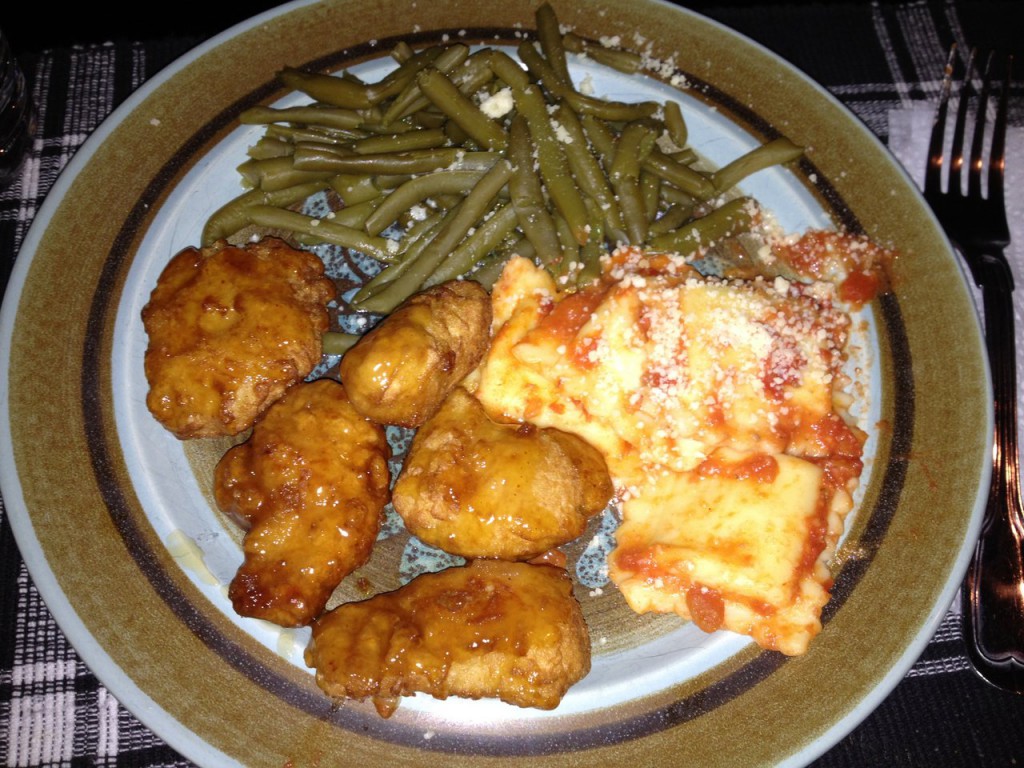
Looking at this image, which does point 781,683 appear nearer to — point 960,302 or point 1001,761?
point 1001,761

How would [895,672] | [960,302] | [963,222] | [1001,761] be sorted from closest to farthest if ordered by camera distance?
1. [895,672]
2. [1001,761]
3. [960,302]
4. [963,222]

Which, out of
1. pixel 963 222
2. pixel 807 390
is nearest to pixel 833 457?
pixel 807 390

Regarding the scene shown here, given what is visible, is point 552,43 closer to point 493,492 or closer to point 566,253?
Answer: point 566,253

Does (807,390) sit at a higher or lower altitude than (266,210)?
lower

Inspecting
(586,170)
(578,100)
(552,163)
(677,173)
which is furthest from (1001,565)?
(578,100)

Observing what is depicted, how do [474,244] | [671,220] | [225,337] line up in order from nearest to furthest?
[225,337], [474,244], [671,220]

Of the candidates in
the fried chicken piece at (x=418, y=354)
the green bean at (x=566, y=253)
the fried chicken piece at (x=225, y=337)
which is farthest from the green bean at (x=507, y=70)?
the fried chicken piece at (x=225, y=337)

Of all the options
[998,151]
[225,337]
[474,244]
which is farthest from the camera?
[998,151]
